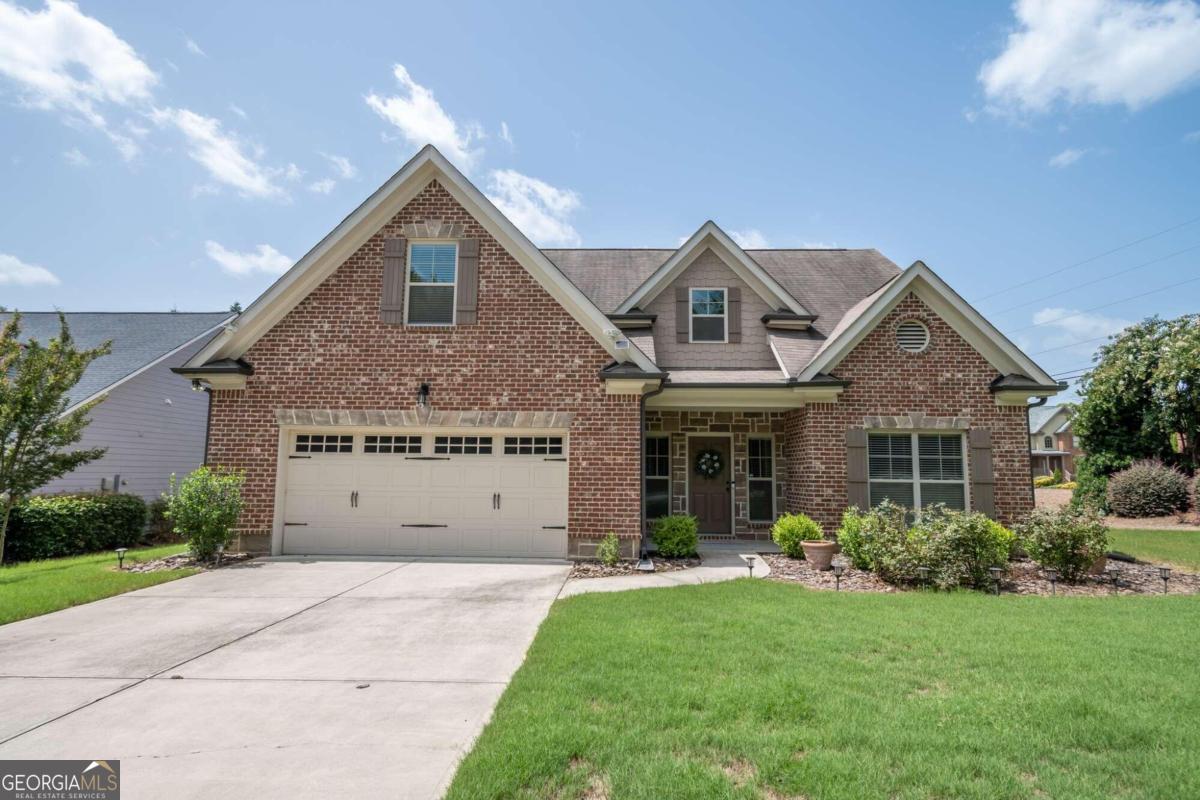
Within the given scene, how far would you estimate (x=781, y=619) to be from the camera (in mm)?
6219

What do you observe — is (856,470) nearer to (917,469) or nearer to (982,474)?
(917,469)

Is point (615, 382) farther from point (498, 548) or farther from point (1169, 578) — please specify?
point (1169, 578)

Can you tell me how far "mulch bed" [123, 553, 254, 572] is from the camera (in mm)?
9594

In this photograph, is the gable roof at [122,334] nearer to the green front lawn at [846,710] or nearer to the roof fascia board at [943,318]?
the green front lawn at [846,710]

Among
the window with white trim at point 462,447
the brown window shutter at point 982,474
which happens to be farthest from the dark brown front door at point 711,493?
the window with white trim at point 462,447

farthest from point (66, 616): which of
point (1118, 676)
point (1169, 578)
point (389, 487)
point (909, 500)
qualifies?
point (1169, 578)

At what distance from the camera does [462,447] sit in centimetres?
1073

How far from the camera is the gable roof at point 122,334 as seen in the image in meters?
16.2

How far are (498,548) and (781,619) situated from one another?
5656 millimetres

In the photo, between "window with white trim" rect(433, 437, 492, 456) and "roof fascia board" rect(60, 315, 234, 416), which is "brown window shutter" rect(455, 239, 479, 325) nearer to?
"window with white trim" rect(433, 437, 492, 456)

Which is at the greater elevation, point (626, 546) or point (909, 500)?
point (909, 500)

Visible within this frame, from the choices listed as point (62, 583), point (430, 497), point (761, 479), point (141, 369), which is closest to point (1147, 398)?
point (761, 479)

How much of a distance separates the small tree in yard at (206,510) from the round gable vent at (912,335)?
483 inches

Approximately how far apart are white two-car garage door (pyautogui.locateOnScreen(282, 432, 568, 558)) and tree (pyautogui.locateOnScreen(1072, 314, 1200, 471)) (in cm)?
2127
